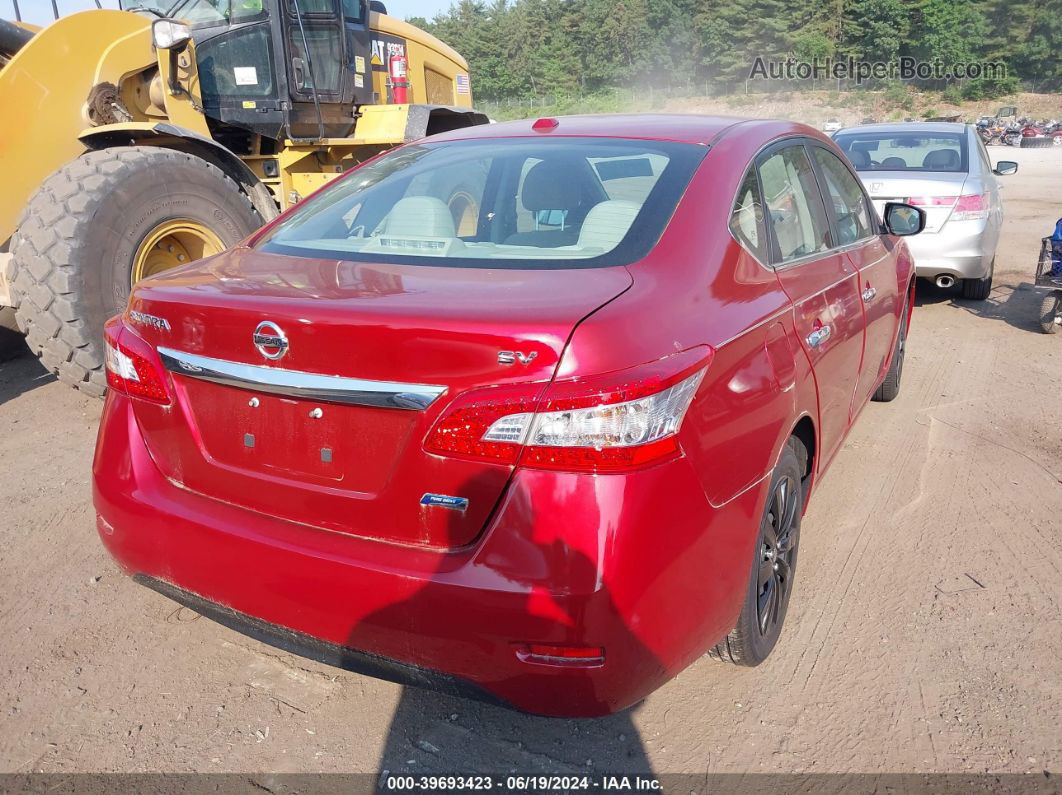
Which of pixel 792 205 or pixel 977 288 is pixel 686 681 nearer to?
pixel 792 205

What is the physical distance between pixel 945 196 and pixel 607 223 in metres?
5.67

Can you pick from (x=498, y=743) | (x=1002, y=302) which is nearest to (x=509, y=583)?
(x=498, y=743)

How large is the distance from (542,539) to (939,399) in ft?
14.2

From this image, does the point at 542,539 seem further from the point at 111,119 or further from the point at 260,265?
the point at 111,119

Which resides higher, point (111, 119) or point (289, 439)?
Answer: point (111, 119)

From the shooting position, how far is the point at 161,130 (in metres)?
5.25

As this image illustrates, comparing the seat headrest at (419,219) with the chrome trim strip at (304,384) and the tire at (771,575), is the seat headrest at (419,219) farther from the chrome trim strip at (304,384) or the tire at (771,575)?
the tire at (771,575)

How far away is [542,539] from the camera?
5.90 ft

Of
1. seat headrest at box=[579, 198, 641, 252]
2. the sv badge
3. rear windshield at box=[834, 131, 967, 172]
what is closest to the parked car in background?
rear windshield at box=[834, 131, 967, 172]

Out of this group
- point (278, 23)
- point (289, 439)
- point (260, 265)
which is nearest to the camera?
point (289, 439)

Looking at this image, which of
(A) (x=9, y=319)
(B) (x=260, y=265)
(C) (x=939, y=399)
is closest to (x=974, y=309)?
(C) (x=939, y=399)

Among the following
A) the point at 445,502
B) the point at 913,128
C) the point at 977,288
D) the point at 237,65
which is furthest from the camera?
the point at 913,128

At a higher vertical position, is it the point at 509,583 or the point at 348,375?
the point at 348,375

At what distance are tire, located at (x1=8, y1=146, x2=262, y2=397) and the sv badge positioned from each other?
11.7 ft
